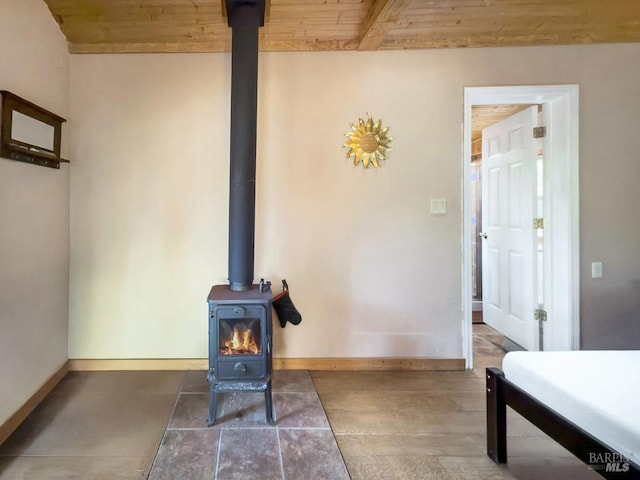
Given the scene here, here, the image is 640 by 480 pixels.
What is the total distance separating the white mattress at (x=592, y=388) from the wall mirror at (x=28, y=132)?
2700 millimetres

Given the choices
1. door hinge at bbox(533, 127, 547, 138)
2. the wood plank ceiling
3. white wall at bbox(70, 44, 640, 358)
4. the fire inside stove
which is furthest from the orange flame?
door hinge at bbox(533, 127, 547, 138)

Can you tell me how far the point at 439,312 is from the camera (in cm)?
262

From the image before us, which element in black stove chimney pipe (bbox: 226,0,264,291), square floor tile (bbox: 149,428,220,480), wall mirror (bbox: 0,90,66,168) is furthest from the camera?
black stove chimney pipe (bbox: 226,0,264,291)

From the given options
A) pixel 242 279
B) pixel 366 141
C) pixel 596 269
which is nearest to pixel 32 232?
pixel 242 279

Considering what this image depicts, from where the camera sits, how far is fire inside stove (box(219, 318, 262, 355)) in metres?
1.96

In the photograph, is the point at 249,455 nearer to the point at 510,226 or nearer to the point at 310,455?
the point at 310,455

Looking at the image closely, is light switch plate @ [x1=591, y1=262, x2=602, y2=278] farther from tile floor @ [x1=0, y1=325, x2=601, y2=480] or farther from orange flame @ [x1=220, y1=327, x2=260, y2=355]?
orange flame @ [x1=220, y1=327, x2=260, y2=355]

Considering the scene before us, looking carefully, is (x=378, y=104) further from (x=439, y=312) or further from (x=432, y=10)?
(x=439, y=312)

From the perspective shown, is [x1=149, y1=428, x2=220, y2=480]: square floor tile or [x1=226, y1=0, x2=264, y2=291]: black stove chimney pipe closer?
[x1=149, y1=428, x2=220, y2=480]: square floor tile

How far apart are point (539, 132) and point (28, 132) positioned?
3.47 m

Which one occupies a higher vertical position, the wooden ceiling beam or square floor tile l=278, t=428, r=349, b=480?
the wooden ceiling beam

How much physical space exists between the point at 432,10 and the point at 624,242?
6.99ft

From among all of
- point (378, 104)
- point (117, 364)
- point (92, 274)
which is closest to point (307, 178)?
point (378, 104)

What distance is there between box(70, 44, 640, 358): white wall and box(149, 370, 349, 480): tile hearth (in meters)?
0.52
